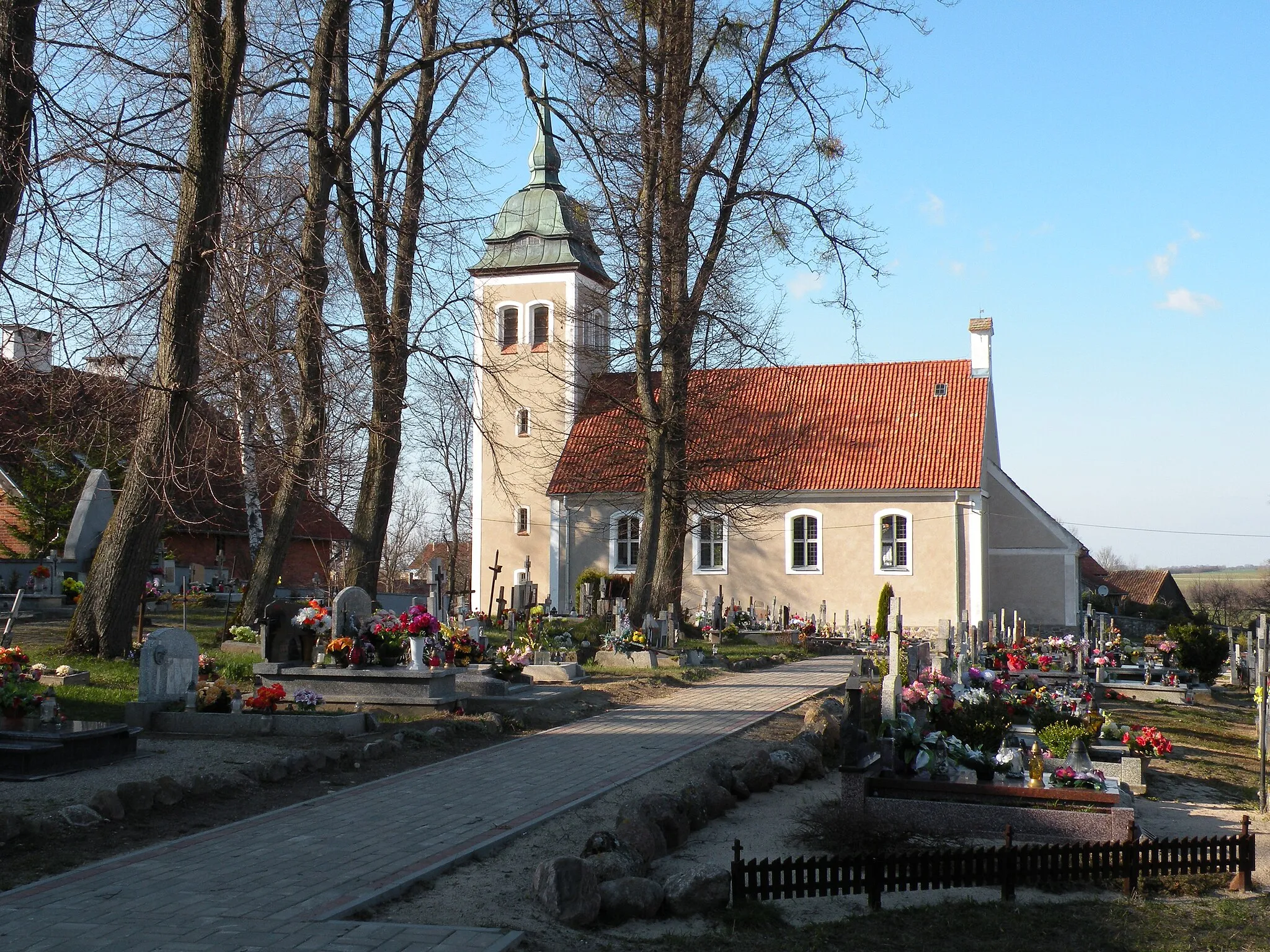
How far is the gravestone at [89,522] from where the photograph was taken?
14.7 meters

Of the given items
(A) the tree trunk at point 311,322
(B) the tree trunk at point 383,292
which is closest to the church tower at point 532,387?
(B) the tree trunk at point 383,292

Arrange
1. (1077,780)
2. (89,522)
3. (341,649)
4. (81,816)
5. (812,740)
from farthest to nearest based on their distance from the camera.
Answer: (89,522) → (341,649) → (812,740) → (1077,780) → (81,816)

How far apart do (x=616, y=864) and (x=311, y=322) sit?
9825 mm

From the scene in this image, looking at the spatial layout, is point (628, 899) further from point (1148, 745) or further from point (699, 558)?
point (699, 558)

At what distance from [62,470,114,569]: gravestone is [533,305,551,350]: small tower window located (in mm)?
25395

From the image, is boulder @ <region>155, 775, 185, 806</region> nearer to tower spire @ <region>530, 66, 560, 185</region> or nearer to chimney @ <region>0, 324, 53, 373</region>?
chimney @ <region>0, 324, 53, 373</region>

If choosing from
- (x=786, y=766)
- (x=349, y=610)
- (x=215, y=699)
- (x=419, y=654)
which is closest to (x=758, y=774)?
(x=786, y=766)

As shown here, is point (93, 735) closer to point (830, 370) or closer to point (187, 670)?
point (187, 670)

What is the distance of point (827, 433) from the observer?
3816cm

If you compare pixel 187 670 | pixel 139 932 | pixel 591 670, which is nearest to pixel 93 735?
pixel 187 670

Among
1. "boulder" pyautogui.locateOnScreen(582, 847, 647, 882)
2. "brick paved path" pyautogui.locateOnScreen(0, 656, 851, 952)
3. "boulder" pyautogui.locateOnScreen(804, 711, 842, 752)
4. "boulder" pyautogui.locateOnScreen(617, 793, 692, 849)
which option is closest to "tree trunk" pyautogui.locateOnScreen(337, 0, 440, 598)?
"brick paved path" pyautogui.locateOnScreen(0, 656, 851, 952)

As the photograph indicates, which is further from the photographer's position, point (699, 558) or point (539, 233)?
point (539, 233)

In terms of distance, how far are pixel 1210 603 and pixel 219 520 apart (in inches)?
2165

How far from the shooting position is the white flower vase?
1373 centimetres
